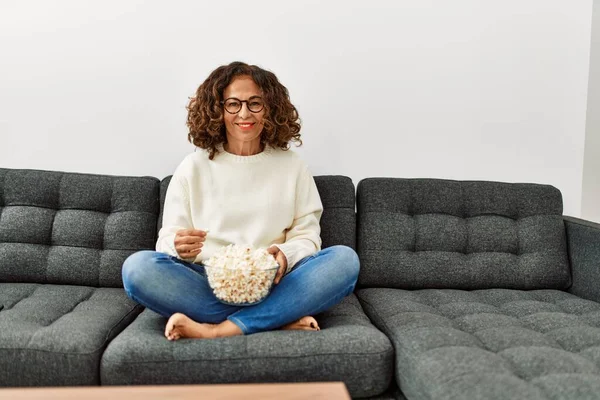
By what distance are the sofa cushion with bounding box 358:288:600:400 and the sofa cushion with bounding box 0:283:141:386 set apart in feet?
2.72

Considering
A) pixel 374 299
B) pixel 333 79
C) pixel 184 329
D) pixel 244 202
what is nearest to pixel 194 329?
pixel 184 329

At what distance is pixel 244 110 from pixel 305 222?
47 centimetres

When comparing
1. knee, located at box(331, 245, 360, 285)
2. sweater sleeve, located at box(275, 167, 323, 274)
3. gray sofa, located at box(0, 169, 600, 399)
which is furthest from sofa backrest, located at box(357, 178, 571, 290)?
knee, located at box(331, 245, 360, 285)

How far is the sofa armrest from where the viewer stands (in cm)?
197

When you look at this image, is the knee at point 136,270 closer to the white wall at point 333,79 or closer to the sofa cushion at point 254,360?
the sofa cushion at point 254,360

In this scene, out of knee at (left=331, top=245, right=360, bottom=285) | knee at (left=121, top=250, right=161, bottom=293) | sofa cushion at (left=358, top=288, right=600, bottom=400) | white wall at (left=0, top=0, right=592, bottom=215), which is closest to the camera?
sofa cushion at (left=358, top=288, right=600, bottom=400)

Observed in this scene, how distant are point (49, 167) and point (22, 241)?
50cm

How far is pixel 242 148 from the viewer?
77.5 inches

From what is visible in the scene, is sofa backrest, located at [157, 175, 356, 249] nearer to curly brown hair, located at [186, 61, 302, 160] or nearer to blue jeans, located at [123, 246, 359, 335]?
curly brown hair, located at [186, 61, 302, 160]

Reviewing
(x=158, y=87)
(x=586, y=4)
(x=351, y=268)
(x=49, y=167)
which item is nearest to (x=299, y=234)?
(x=351, y=268)

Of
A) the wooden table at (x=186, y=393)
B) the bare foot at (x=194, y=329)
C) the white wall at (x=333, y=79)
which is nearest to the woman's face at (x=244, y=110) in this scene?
the white wall at (x=333, y=79)

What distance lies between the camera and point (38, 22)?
2.34 m

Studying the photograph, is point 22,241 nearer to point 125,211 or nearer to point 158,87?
point 125,211

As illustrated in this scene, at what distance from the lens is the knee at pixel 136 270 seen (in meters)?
1.47
